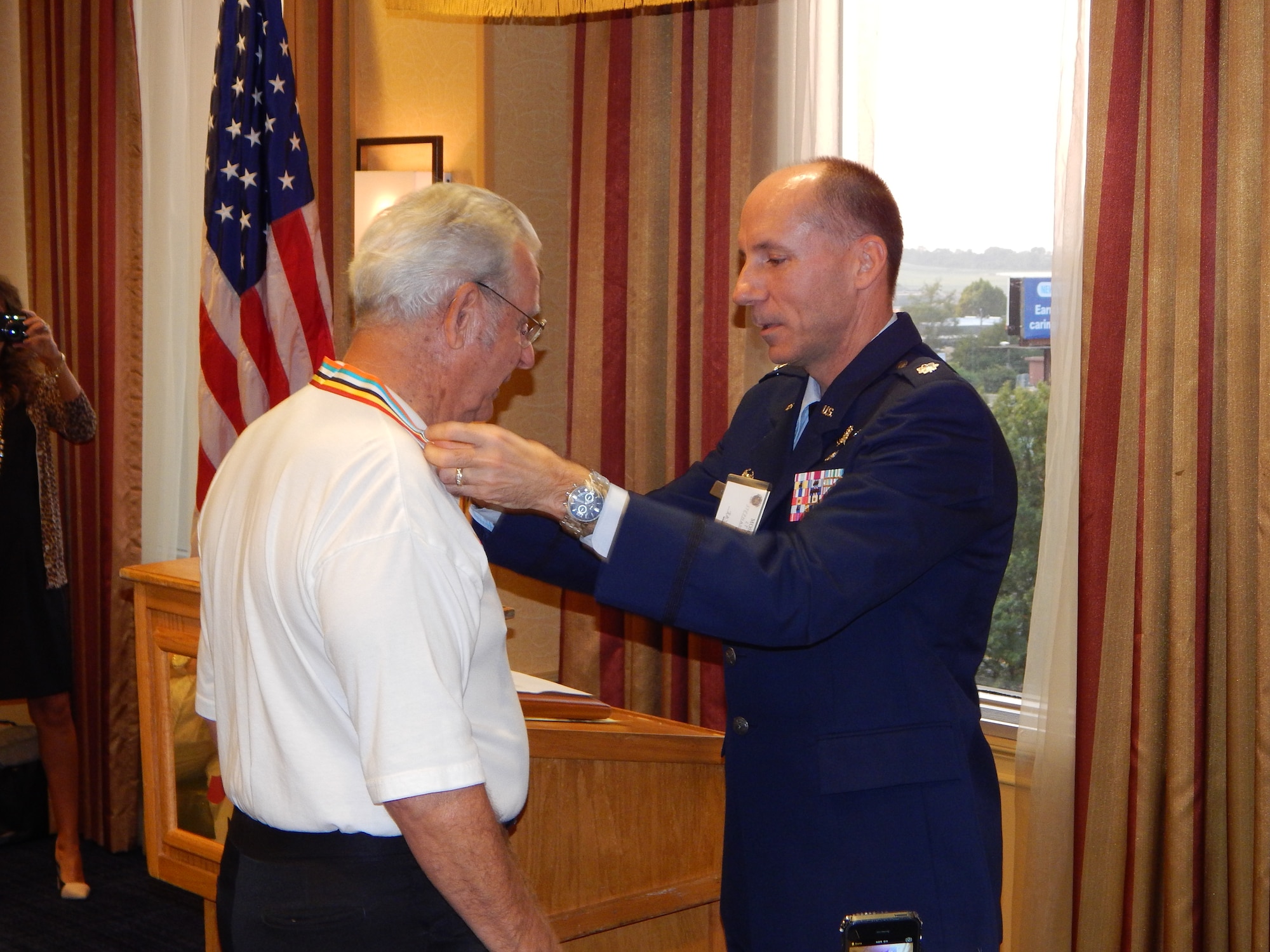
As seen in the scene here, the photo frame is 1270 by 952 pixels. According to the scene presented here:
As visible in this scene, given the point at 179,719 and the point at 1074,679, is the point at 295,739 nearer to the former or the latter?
the point at 179,719

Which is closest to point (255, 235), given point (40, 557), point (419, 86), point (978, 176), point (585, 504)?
point (419, 86)

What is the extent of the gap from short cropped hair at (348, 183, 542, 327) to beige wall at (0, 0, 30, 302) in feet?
13.1

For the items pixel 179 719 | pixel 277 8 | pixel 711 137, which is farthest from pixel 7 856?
pixel 711 137

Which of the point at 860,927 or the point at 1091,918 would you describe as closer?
the point at 860,927

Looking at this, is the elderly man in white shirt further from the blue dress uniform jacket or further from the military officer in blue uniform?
the blue dress uniform jacket

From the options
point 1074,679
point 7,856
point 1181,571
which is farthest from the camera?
point 7,856

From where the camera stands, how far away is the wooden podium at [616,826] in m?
2.07

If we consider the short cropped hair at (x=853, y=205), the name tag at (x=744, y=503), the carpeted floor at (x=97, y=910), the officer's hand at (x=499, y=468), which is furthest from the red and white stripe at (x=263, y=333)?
the officer's hand at (x=499, y=468)

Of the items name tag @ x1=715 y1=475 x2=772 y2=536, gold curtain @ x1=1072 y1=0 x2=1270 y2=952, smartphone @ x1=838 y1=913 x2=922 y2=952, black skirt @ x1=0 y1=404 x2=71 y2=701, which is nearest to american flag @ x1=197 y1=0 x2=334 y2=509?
black skirt @ x1=0 y1=404 x2=71 y2=701

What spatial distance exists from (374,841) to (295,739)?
157mm

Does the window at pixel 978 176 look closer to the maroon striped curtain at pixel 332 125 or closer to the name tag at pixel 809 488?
the name tag at pixel 809 488

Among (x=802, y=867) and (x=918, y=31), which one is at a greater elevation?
(x=918, y=31)

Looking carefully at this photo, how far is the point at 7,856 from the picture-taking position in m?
4.48

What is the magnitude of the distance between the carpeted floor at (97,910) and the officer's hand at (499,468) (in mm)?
2723
